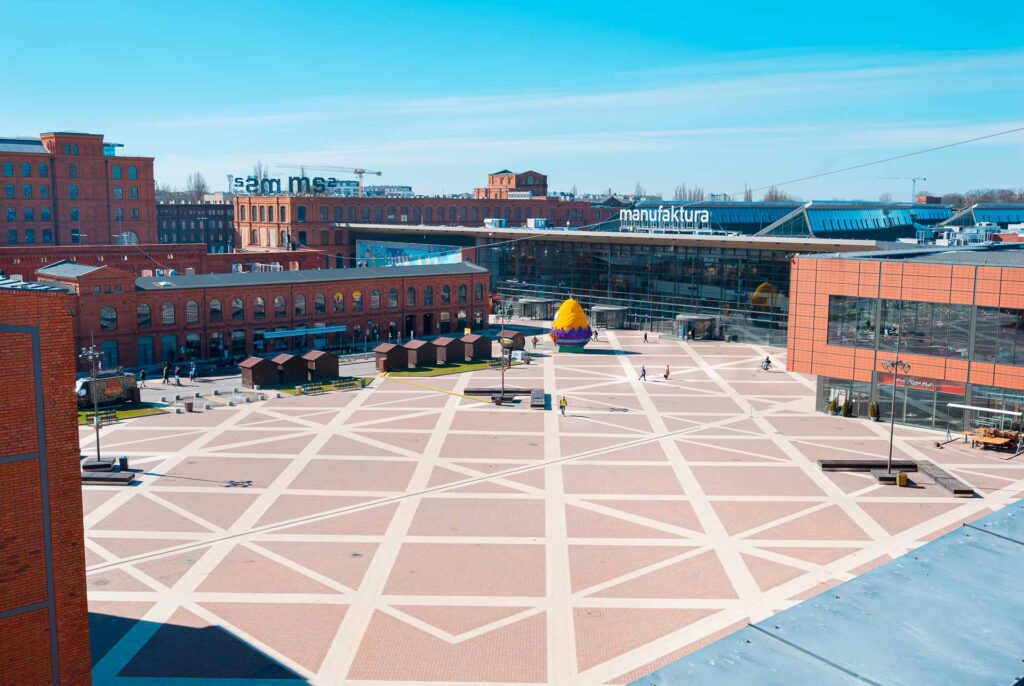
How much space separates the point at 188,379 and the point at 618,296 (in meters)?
48.3

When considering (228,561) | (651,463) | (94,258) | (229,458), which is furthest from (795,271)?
(94,258)

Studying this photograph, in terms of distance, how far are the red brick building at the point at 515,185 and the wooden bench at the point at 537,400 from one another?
106 meters

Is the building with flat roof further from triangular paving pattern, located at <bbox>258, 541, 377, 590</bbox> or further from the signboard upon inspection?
the signboard

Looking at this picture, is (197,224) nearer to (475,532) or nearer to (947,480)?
(475,532)

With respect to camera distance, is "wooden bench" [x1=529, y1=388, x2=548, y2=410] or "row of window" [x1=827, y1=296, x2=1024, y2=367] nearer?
"row of window" [x1=827, y1=296, x2=1024, y2=367]

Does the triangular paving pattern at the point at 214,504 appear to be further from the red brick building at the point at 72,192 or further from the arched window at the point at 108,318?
the red brick building at the point at 72,192

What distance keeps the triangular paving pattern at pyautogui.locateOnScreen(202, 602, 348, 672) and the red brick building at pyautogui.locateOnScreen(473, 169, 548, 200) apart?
137m

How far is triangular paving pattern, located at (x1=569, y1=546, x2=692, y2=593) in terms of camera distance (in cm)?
2942

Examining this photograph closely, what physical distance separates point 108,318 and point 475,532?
145 feet

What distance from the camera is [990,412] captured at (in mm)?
48500

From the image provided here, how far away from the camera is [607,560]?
31.0 metres

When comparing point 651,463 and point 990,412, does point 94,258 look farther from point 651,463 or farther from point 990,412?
point 990,412

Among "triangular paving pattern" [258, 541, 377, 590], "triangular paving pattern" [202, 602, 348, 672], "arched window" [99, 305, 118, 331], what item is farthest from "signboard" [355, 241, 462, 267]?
"triangular paving pattern" [202, 602, 348, 672]

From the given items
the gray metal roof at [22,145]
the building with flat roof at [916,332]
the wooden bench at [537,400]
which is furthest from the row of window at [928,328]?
the gray metal roof at [22,145]
